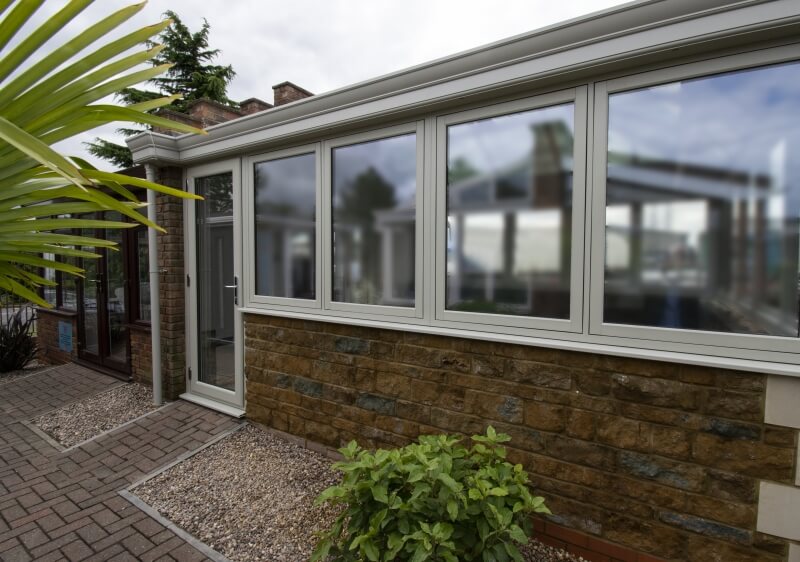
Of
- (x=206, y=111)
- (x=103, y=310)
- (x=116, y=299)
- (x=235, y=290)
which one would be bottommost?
(x=103, y=310)

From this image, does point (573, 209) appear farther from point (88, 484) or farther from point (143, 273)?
point (143, 273)

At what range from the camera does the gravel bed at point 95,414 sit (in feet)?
12.9

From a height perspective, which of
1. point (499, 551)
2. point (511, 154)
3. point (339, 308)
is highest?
point (511, 154)

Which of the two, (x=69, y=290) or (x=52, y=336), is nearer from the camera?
(x=69, y=290)

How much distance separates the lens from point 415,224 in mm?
2875

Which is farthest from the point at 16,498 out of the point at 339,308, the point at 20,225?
the point at 20,225

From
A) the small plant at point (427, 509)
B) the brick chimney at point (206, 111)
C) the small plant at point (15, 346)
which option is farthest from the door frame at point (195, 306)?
the small plant at point (15, 346)

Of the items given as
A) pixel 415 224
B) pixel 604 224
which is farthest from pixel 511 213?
pixel 415 224

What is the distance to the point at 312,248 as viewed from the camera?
3.48 meters

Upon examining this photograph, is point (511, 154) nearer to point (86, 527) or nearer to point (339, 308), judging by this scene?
point (339, 308)

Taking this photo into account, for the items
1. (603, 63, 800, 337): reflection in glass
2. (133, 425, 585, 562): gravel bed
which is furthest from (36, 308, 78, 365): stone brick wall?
(603, 63, 800, 337): reflection in glass

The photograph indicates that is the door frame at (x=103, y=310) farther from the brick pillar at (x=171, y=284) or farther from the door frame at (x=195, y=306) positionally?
the door frame at (x=195, y=306)

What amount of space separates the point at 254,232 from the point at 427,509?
2916 mm

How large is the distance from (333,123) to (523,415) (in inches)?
95.8
